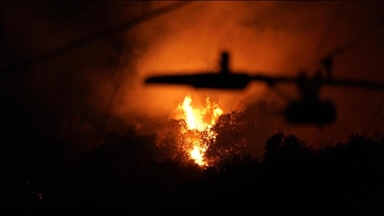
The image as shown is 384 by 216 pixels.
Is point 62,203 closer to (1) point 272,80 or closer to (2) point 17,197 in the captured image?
(2) point 17,197

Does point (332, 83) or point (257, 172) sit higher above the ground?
point (257, 172)

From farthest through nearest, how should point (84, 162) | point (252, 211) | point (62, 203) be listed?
point (84, 162)
point (62, 203)
point (252, 211)

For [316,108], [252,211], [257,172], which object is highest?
[257,172]

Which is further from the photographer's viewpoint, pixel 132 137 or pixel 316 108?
pixel 132 137

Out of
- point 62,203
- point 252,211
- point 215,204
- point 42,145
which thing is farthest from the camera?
point 42,145

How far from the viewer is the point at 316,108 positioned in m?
5.66

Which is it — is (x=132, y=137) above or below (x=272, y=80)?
above

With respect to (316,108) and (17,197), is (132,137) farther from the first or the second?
(316,108)

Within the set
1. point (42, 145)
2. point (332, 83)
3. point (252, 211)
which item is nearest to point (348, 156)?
point (252, 211)

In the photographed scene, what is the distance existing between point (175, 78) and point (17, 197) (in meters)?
48.6

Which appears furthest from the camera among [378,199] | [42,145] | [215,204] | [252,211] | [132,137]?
[42,145]

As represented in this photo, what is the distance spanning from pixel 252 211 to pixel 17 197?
25.5 m

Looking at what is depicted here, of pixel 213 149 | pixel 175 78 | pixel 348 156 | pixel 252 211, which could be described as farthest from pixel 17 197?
pixel 175 78

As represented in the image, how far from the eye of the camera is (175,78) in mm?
5414
